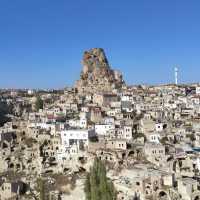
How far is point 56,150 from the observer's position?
5156cm

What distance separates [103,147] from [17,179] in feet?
31.1

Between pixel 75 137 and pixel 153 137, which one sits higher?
pixel 75 137

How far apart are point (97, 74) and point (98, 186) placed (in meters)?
59.8

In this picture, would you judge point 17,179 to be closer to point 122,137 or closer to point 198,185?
point 122,137

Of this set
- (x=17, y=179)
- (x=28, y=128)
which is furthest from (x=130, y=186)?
(x=28, y=128)

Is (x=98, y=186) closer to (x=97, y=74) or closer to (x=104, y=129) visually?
(x=104, y=129)

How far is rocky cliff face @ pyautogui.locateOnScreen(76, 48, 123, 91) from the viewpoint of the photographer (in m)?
94.2

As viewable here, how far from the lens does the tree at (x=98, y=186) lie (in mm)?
36625

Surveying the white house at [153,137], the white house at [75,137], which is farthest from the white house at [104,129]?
the white house at [153,137]

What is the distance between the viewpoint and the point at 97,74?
96250 millimetres

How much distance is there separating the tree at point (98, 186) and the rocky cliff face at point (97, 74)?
177ft

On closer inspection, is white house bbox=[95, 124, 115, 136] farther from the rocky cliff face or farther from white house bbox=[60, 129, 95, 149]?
the rocky cliff face

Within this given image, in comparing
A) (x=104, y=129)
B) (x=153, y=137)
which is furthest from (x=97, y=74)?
(x=153, y=137)

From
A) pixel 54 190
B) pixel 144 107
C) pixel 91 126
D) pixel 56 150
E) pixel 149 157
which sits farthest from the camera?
pixel 144 107
